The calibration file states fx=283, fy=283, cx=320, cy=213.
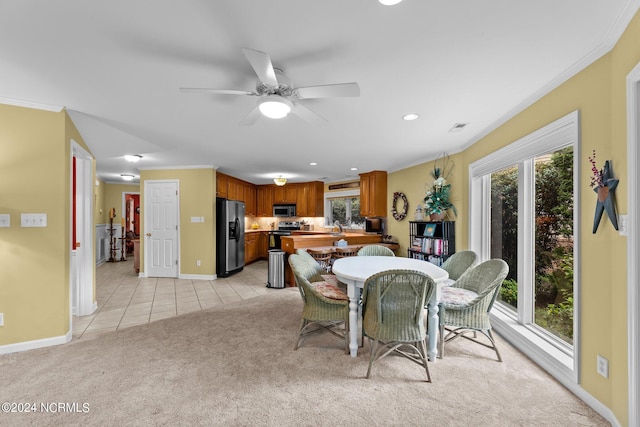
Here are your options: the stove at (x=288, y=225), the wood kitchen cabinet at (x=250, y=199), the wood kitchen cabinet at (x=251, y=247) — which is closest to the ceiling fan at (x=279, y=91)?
the wood kitchen cabinet at (x=251, y=247)

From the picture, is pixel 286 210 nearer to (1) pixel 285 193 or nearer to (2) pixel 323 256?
(1) pixel 285 193

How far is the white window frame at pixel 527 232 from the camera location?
2012 millimetres

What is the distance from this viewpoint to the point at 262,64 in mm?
1572

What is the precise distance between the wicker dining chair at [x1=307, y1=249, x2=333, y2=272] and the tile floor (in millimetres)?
949

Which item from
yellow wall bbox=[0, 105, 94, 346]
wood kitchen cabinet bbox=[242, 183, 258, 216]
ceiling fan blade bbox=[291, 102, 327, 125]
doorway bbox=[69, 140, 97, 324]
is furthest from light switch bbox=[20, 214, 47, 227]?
wood kitchen cabinet bbox=[242, 183, 258, 216]

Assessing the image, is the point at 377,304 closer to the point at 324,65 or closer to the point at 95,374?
the point at 324,65

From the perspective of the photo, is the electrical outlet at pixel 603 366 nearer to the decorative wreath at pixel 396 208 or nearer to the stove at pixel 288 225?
the decorative wreath at pixel 396 208

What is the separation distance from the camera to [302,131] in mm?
3445

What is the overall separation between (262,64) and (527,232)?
2.92 metres

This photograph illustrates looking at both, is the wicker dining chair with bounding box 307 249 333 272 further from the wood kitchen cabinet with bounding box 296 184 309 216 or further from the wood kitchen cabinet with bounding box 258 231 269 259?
the wood kitchen cabinet with bounding box 258 231 269 259

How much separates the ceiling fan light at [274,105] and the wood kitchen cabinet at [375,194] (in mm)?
4298

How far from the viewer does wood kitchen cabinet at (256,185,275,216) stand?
26.9 ft

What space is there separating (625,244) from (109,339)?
4227 millimetres

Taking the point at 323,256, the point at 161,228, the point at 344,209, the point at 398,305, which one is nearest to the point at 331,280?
the point at 398,305
